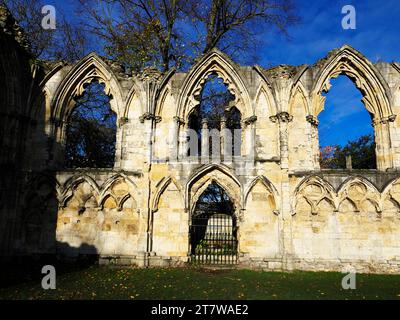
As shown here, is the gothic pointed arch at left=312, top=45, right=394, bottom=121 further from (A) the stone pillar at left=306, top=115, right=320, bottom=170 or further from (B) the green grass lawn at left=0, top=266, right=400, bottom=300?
(B) the green grass lawn at left=0, top=266, right=400, bottom=300

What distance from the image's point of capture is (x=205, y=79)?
37.3ft

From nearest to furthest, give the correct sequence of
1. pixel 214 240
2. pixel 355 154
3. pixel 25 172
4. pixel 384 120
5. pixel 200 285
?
pixel 200 285 → pixel 25 172 → pixel 384 120 → pixel 214 240 → pixel 355 154


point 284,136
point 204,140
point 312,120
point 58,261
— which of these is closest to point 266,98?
point 284,136

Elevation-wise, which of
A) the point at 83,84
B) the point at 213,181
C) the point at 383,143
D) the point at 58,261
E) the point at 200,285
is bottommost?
the point at 200,285

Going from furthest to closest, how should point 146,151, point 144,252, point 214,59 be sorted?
point 214,59 → point 146,151 → point 144,252

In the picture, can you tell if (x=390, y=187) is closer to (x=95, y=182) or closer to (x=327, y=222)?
(x=327, y=222)

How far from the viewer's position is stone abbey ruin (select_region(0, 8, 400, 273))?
9852 millimetres

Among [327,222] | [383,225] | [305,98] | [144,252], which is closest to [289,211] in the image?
[327,222]

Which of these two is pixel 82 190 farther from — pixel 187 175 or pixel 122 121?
pixel 187 175

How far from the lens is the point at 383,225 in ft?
32.1

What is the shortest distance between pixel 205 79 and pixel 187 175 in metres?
3.45

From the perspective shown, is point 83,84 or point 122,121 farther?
point 83,84

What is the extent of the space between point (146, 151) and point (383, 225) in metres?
7.51

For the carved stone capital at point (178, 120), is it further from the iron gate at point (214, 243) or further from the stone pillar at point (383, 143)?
the stone pillar at point (383, 143)
